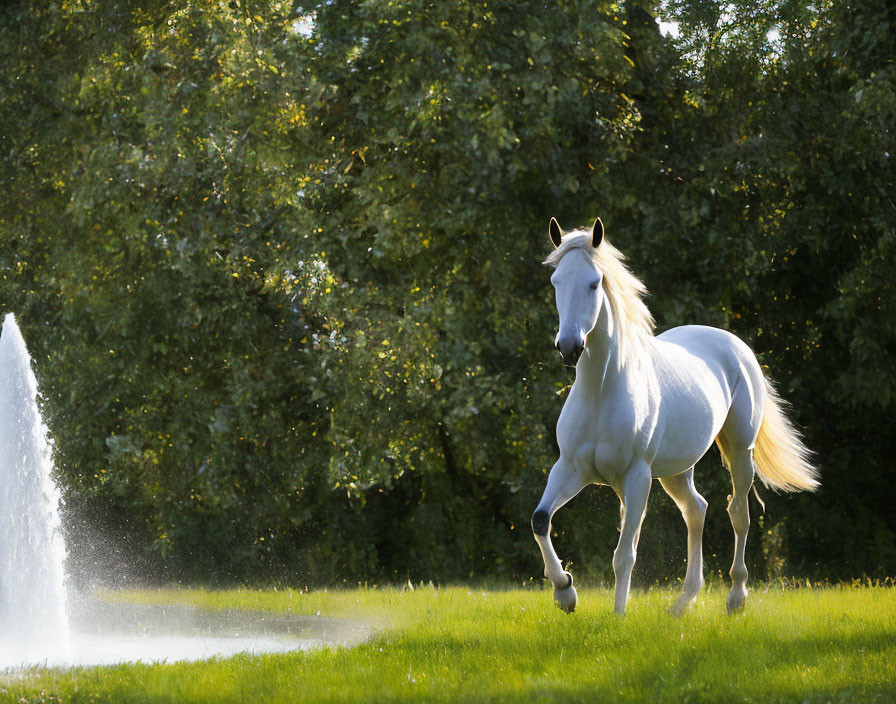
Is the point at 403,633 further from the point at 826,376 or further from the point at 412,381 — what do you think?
the point at 826,376

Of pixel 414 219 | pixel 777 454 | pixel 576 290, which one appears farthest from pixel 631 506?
pixel 414 219

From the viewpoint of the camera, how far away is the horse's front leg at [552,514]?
726 cm

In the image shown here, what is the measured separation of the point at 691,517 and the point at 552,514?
2100mm

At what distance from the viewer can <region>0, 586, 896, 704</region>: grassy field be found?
20.6 feet

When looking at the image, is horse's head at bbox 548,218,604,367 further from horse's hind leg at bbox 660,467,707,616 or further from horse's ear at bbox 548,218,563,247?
horse's hind leg at bbox 660,467,707,616

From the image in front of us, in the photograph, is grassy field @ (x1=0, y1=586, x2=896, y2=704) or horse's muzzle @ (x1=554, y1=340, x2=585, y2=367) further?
horse's muzzle @ (x1=554, y1=340, x2=585, y2=367)

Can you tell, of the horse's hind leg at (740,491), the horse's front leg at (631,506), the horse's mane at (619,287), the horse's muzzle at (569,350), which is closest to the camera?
the horse's muzzle at (569,350)

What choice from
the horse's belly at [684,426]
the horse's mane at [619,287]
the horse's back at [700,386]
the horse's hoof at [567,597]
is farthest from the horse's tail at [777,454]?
the horse's hoof at [567,597]

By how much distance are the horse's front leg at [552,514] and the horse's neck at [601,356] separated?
1.86 ft

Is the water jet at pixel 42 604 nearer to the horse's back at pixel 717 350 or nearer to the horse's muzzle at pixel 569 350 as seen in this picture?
the horse's muzzle at pixel 569 350

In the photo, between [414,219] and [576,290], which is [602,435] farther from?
[414,219]

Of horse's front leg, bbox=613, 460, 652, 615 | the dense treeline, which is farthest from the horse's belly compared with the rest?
the dense treeline

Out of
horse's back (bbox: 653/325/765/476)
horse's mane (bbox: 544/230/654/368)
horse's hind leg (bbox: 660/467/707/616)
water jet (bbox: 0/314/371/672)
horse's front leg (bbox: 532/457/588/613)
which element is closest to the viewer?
horse's mane (bbox: 544/230/654/368)

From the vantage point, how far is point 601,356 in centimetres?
738
